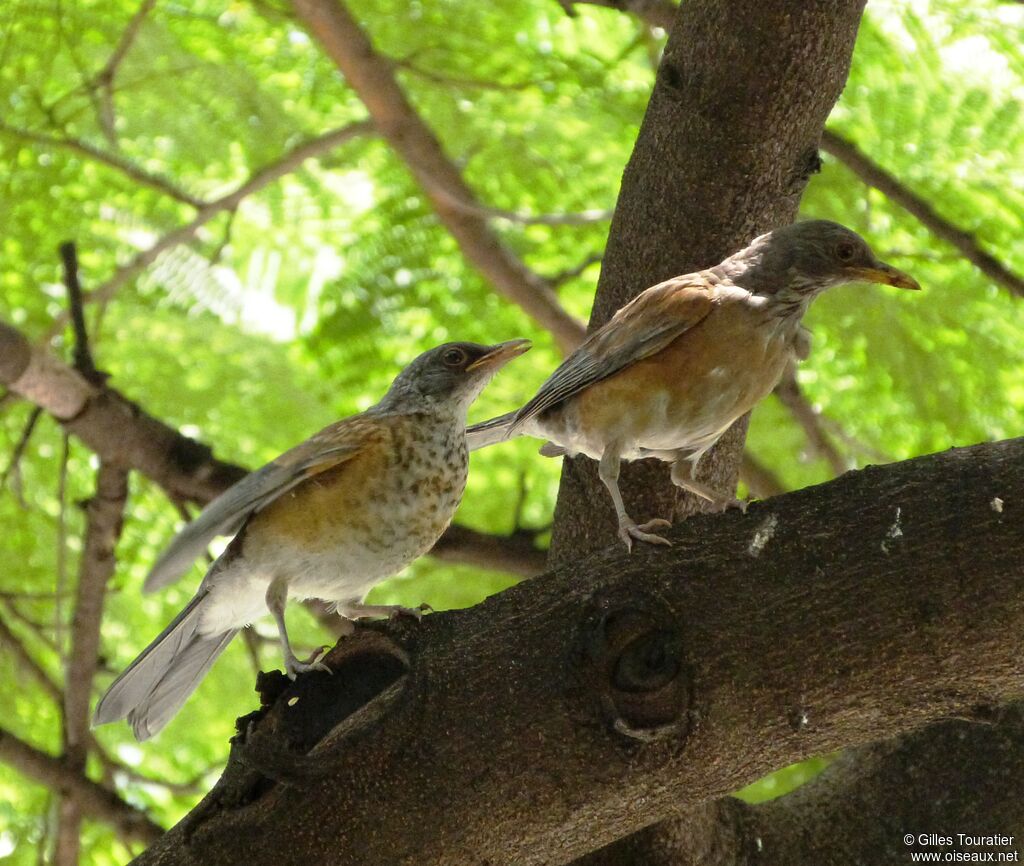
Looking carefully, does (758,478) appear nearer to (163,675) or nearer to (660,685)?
(163,675)

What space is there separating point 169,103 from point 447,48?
1394 mm

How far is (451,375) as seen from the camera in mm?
4527

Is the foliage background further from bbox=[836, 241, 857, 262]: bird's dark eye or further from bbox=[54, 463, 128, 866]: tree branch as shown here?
bbox=[836, 241, 857, 262]: bird's dark eye

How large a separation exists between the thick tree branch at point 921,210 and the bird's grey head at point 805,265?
1321 mm

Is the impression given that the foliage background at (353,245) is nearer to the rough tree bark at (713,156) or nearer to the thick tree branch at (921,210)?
the thick tree branch at (921,210)

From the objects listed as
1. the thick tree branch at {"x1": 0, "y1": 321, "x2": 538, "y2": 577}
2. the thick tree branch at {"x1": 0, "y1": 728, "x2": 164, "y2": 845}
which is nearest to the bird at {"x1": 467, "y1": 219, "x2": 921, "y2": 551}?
the thick tree branch at {"x1": 0, "y1": 321, "x2": 538, "y2": 577}

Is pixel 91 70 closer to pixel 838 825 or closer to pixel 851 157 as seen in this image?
pixel 851 157

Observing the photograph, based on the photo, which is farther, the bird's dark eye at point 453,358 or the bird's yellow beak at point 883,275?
the bird's dark eye at point 453,358

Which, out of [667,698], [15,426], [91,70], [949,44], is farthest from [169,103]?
[667,698]

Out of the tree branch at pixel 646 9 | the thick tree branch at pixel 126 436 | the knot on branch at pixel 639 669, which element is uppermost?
the tree branch at pixel 646 9

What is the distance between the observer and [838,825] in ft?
13.8

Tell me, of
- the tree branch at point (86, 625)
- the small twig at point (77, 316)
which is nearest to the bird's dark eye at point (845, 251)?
the small twig at point (77, 316)

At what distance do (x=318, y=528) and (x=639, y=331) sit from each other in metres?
1.16

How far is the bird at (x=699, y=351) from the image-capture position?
3904 millimetres
